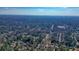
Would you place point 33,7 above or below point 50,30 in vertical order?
above

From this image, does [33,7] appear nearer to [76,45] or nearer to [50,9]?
[50,9]

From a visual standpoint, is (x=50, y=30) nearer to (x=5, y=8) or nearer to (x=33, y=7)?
(x=33, y=7)
